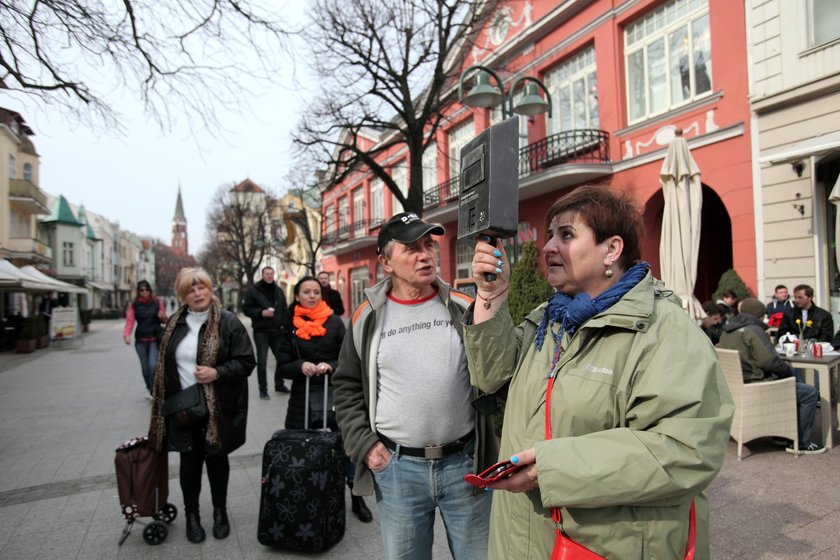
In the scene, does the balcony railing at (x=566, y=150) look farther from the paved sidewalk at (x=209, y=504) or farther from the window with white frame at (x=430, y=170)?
Answer: the paved sidewalk at (x=209, y=504)

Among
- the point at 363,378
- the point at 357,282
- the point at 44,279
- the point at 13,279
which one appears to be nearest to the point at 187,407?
the point at 363,378

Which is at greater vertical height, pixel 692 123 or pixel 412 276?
pixel 692 123

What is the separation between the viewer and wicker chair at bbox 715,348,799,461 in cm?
476

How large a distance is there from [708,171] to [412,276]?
397 inches

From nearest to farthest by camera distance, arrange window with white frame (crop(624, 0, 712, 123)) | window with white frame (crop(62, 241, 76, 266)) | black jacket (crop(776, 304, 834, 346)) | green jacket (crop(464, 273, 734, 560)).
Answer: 1. green jacket (crop(464, 273, 734, 560))
2. black jacket (crop(776, 304, 834, 346))
3. window with white frame (crop(624, 0, 712, 123))
4. window with white frame (crop(62, 241, 76, 266))

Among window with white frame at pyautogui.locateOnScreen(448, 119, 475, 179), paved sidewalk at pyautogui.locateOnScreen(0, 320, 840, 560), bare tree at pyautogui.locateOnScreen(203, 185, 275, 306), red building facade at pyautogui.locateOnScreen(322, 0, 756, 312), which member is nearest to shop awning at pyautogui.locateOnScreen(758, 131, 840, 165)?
red building facade at pyautogui.locateOnScreen(322, 0, 756, 312)

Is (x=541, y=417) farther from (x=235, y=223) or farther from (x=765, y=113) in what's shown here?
(x=235, y=223)

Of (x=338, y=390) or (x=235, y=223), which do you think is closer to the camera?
(x=338, y=390)

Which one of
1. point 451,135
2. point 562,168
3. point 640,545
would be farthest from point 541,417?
point 451,135

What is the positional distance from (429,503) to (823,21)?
33.9 feet

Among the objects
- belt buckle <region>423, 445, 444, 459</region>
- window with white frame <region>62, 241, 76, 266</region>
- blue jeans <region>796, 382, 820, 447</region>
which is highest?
window with white frame <region>62, 241, 76, 266</region>

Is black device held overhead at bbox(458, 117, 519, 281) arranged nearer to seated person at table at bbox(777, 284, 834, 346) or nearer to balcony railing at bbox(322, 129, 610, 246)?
seated person at table at bbox(777, 284, 834, 346)

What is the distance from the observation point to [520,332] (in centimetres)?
200

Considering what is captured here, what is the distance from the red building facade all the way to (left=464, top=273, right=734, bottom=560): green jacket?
716 centimetres
